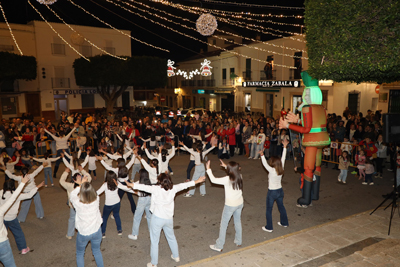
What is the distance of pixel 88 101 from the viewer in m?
31.0

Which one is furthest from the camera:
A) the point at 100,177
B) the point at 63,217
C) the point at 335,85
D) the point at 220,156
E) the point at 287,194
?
the point at 335,85

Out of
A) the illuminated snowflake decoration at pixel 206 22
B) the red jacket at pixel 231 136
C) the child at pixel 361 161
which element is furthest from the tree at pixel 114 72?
the child at pixel 361 161

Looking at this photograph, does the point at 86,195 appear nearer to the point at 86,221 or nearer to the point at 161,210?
the point at 86,221

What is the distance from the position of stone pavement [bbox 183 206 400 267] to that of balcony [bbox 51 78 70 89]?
28.4m

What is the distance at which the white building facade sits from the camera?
26.0 metres

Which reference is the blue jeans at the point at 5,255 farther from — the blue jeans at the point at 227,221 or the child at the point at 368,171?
the child at the point at 368,171

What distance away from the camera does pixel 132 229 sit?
592 cm

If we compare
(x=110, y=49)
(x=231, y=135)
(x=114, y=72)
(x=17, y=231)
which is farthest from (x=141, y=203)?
(x=110, y=49)

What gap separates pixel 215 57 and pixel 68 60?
54.3 ft

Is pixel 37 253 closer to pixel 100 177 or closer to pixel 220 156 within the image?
pixel 100 177

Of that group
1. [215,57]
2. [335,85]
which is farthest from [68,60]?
[335,85]

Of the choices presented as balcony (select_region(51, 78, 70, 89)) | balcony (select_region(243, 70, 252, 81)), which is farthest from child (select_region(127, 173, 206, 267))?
balcony (select_region(51, 78, 70, 89))

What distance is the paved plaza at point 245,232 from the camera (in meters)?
5.03

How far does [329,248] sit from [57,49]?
98.4 ft
